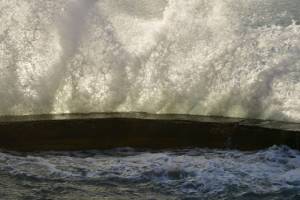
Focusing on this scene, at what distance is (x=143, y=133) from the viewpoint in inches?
249

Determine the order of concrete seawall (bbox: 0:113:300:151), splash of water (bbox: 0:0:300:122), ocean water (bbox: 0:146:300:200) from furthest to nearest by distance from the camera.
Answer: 1. splash of water (bbox: 0:0:300:122)
2. concrete seawall (bbox: 0:113:300:151)
3. ocean water (bbox: 0:146:300:200)

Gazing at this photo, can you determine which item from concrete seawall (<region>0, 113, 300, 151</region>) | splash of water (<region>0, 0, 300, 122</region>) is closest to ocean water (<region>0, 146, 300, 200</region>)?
concrete seawall (<region>0, 113, 300, 151</region>)

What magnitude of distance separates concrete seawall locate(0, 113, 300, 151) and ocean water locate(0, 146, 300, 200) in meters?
0.20

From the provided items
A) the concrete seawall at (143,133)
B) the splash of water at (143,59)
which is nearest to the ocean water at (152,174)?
the concrete seawall at (143,133)

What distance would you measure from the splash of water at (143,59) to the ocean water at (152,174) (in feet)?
5.51

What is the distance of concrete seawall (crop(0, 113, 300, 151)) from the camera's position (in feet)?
19.8

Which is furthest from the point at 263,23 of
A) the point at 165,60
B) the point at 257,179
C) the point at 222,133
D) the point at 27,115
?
the point at 257,179

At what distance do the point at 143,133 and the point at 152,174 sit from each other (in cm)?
117

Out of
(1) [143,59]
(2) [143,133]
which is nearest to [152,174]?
(2) [143,133]

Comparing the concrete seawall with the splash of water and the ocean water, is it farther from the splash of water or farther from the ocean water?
the splash of water

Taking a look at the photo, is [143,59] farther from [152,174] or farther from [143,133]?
[152,174]

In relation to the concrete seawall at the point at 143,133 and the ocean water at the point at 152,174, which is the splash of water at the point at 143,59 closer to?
the concrete seawall at the point at 143,133

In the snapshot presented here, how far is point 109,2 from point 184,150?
10.4 ft

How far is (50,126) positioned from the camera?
21.1 feet
